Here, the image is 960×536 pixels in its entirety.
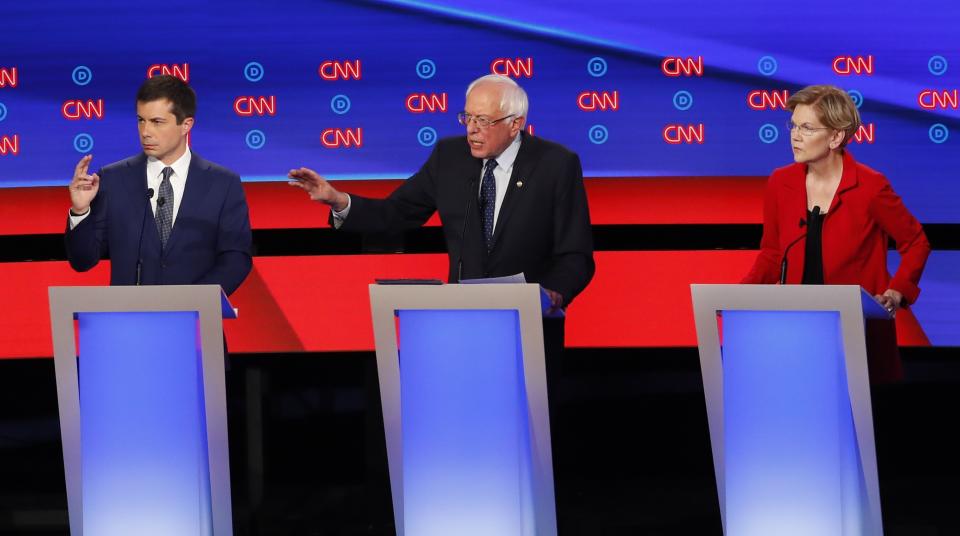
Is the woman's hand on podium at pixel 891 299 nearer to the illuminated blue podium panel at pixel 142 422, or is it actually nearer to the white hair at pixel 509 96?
the white hair at pixel 509 96

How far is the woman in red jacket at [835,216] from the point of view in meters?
3.62

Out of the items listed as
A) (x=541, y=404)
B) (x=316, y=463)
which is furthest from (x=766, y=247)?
(x=316, y=463)

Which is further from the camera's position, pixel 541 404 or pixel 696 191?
pixel 696 191

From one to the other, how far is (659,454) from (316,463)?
1229mm

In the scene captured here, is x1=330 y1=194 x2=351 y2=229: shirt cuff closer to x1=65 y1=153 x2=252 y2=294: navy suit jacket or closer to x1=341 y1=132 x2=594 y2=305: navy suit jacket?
x1=341 y1=132 x2=594 y2=305: navy suit jacket

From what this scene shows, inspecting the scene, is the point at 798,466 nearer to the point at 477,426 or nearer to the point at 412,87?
the point at 477,426

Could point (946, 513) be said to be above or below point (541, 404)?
below

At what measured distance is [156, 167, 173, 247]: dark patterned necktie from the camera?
3.65 meters

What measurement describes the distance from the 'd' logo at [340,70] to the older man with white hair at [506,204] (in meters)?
0.98

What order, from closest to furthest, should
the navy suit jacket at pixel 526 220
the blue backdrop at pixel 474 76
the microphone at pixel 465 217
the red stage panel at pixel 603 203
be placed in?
the microphone at pixel 465 217 < the navy suit jacket at pixel 526 220 < the blue backdrop at pixel 474 76 < the red stage panel at pixel 603 203

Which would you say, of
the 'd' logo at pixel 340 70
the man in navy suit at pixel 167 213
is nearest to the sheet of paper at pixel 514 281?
the man in navy suit at pixel 167 213

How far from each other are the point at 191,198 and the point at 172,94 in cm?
33

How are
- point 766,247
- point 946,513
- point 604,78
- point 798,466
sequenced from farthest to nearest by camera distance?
point 604,78 < point 946,513 < point 766,247 < point 798,466

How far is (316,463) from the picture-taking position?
425cm
